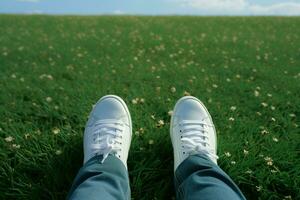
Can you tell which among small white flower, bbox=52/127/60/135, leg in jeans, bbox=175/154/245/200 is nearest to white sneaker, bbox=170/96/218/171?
leg in jeans, bbox=175/154/245/200

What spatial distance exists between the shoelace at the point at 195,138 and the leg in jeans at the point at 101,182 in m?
0.45

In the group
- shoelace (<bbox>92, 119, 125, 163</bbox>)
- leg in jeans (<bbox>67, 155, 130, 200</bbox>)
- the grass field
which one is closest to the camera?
leg in jeans (<bbox>67, 155, 130, 200</bbox>)

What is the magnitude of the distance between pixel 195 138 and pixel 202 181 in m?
0.56

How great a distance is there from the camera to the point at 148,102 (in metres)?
3.01

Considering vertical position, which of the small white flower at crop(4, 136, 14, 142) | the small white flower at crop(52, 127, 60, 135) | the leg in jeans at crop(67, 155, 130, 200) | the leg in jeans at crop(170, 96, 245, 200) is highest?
the leg in jeans at crop(170, 96, 245, 200)

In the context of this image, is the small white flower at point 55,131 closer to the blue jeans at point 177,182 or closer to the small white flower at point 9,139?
the small white flower at point 9,139

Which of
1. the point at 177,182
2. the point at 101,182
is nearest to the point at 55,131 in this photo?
the point at 101,182

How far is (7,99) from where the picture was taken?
3053 mm

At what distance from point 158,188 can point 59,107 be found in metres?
1.31

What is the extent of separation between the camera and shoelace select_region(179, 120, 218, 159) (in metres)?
1.97

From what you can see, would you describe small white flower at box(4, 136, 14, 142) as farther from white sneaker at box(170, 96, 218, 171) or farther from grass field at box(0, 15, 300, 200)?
white sneaker at box(170, 96, 218, 171)

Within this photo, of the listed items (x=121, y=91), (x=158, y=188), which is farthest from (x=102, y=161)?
(x=121, y=91)

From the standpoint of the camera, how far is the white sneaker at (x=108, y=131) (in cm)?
194

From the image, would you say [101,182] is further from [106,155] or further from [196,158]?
[196,158]
